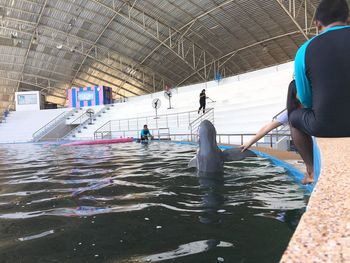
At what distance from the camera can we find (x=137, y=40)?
120ft

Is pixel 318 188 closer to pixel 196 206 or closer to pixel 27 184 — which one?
pixel 196 206

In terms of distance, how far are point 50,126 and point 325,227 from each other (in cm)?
3567

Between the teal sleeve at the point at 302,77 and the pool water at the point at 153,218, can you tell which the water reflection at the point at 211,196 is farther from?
the teal sleeve at the point at 302,77

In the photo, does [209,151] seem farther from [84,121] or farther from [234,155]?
[84,121]

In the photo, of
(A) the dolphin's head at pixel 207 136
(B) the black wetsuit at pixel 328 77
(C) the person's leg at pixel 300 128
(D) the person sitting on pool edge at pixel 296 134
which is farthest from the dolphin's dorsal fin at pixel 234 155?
(B) the black wetsuit at pixel 328 77

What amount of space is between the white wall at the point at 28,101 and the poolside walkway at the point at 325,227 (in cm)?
4172

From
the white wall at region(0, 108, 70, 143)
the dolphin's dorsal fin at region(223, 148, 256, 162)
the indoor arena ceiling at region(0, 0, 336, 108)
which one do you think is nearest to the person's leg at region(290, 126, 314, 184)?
the dolphin's dorsal fin at region(223, 148, 256, 162)

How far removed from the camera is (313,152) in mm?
3408

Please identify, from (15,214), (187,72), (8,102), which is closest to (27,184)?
(15,214)

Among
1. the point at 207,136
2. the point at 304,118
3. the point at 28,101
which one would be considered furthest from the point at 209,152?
the point at 28,101

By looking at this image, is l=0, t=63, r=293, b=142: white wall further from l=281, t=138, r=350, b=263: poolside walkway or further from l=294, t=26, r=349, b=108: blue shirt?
l=281, t=138, r=350, b=263: poolside walkway

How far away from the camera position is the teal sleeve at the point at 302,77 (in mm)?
2336

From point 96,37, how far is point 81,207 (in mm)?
34027

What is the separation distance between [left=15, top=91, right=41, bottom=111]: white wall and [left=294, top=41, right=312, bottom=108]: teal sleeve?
40902 mm
